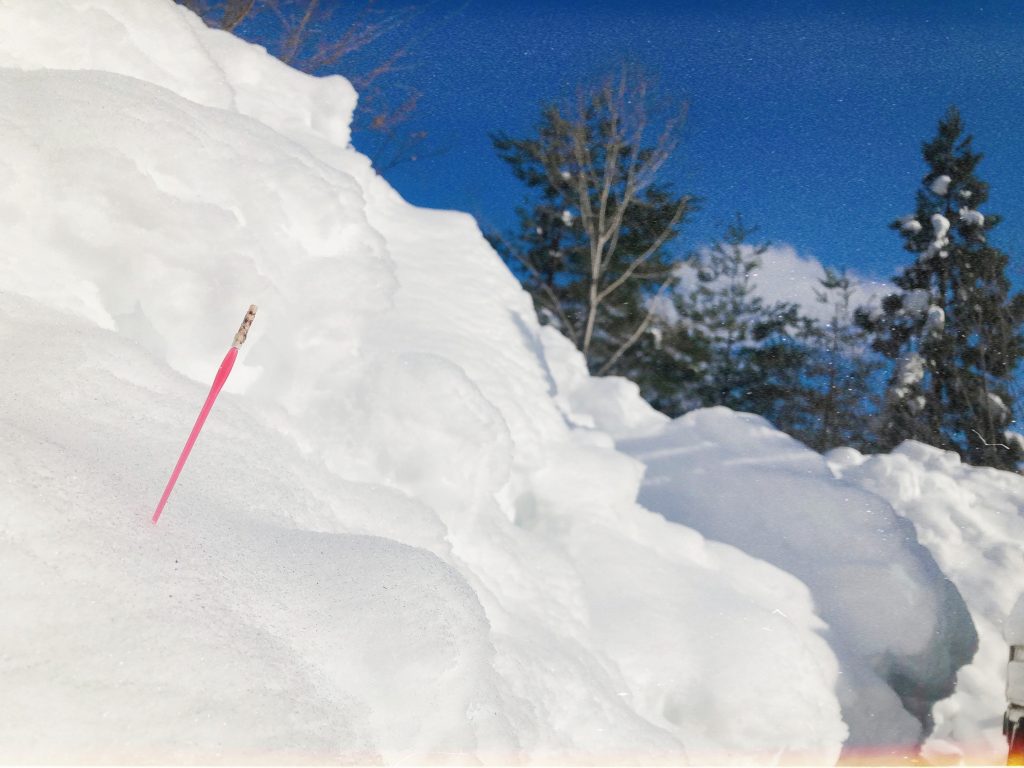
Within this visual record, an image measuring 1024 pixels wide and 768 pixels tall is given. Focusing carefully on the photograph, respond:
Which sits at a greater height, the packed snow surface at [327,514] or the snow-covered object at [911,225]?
the snow-covered object at [911,225]

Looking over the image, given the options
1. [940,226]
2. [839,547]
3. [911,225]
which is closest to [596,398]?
[839,547]

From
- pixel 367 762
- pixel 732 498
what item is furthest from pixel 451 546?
pixel 732 498

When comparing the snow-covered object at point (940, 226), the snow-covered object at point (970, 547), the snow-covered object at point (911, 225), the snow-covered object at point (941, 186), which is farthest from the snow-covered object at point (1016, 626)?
the snow-covered object at point (941, 186)

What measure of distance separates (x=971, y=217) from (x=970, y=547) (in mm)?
5280

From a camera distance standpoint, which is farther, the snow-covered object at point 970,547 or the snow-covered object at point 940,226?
the snow-covered object at point 940,226

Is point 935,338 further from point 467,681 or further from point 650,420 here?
point 467,681

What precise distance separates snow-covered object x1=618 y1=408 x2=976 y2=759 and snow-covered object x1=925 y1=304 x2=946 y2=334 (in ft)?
15.1

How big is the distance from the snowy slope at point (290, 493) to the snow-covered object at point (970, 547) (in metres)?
0.80

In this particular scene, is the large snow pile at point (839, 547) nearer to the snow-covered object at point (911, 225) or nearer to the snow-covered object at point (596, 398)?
the snow-covered object at point (596, 398)

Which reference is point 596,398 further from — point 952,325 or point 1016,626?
point 952,325

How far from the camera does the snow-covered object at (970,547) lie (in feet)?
9.34

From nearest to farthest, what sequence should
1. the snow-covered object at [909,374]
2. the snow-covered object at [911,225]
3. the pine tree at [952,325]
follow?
the pine tree at [952,325] → the snow-covered object at [909,374] → the snow-covered object at [911,225]

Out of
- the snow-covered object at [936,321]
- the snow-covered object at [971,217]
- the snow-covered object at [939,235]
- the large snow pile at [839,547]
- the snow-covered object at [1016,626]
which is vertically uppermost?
the snow-covered object at [971,217]

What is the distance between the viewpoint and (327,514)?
4.05 feet
